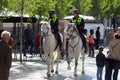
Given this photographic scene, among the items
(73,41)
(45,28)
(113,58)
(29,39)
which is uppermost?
(45,28)

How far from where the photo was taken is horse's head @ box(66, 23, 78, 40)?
18.9m

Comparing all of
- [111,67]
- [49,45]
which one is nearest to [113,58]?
[111,67]

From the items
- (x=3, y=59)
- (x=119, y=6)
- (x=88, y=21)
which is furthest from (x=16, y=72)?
(x=119, y=6)

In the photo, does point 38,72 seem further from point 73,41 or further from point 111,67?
point 111,67

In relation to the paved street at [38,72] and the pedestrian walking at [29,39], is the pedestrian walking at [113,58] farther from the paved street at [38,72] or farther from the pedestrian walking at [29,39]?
the pedestrian walking at [29,39]

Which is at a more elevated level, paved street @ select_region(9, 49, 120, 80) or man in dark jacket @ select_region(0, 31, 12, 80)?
man in dark jacket @ select_region(0, 31, 12, 80)

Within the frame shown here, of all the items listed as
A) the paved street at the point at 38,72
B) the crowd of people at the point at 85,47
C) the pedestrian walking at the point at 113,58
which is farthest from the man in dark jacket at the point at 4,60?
the paved street at the point at 38,72

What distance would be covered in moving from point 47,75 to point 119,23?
173 feet

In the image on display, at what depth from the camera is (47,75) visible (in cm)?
1911

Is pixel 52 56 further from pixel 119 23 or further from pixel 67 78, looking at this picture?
pixel 119 23

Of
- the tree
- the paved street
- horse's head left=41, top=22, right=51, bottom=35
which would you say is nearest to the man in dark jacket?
the paved street

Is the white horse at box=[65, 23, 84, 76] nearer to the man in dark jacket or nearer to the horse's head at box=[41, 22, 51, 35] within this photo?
the horse's head at box=[41, 22, 51, 35]

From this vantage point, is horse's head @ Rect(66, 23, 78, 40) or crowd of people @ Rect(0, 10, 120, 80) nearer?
crowd of people @ Rect(0, 10, 120, 80)

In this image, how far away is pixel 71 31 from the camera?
19.0 meters
